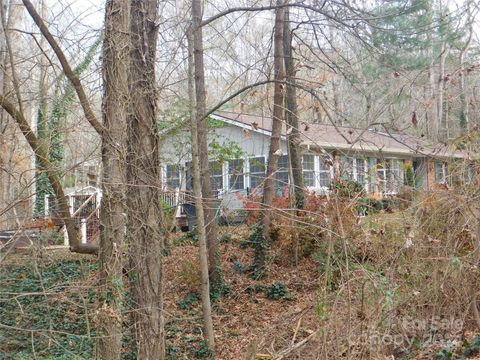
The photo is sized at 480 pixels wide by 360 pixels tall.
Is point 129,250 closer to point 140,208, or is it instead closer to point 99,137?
point 140,208

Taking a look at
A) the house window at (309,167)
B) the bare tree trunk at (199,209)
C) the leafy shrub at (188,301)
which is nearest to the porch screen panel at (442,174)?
the bare tree trunk at (199,209)

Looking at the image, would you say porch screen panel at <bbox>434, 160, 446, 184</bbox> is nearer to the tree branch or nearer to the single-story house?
the single-story house

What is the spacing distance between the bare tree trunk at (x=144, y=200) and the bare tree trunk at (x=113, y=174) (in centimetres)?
19

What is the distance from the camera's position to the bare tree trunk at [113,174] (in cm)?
614

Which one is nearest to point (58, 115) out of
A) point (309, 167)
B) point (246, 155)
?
point (246, 155)

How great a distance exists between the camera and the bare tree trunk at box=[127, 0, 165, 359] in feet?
21.1

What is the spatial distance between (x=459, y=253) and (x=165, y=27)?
5.59 metres

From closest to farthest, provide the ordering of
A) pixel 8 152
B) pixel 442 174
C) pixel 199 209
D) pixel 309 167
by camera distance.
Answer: pixel 8 152 → pixel 199 209 → pixel 442 174 → pixel 309 167

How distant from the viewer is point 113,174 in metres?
6.16

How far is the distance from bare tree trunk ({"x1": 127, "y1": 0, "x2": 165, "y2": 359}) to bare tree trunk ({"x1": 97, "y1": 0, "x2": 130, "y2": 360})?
185mm

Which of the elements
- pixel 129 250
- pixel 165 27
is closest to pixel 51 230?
pixel 129 250

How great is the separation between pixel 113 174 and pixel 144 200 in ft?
1.81

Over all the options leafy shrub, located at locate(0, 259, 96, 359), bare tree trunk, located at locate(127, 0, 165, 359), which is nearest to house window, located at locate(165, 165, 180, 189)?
bare tree trunk, located at locate(127, 0, 165, 359)

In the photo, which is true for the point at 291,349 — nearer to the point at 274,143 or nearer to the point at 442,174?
the point at 442,174
